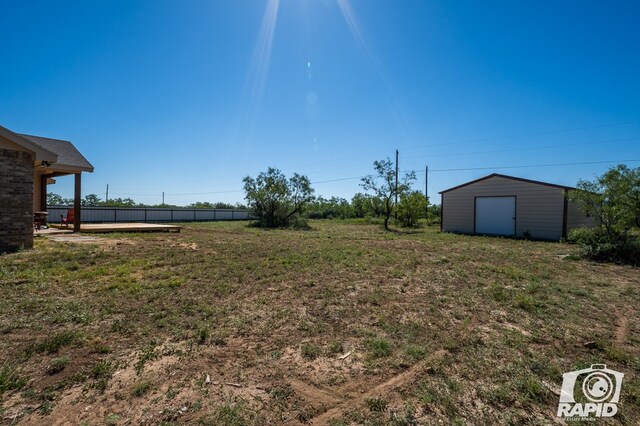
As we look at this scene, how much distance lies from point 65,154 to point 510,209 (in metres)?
19.8

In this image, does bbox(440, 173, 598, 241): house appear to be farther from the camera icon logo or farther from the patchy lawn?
the camera icon logo

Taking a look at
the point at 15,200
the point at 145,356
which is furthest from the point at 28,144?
the point at 145,356

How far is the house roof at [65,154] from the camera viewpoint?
10359 millimetres

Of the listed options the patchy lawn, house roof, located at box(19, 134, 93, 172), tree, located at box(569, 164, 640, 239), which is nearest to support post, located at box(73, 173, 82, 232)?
house roof, located at box(19, 134, 93, 172)

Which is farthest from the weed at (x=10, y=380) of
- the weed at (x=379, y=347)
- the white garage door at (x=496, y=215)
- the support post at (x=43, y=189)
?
the white garage door at (x=496, y=215)

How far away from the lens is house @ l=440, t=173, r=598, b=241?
13492mm

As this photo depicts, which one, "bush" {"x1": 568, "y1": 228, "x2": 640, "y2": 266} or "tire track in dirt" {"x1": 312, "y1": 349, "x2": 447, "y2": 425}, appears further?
"bush" {"x1": 568, "y1": 228, "x2": 640, "y2": 266}

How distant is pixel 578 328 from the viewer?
3.45 m

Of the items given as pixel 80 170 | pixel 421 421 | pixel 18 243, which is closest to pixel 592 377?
pixel 421 421

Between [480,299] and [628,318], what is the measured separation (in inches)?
66.4

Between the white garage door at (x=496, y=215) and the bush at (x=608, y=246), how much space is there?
6090 mm

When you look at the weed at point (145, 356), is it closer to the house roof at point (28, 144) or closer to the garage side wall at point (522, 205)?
the house roof at point (28, 144)

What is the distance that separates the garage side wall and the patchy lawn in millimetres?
9216

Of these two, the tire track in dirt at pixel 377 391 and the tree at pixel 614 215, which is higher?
the tree at pixel 614 215
